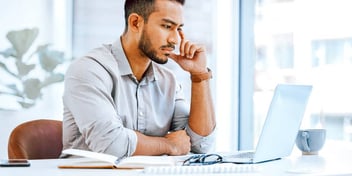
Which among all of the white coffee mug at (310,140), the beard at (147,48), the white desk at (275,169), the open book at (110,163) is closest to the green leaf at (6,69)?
the beard at (147,48)

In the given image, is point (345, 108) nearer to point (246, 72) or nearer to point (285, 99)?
point (246, 72)

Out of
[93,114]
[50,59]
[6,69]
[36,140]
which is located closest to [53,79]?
[50,59]

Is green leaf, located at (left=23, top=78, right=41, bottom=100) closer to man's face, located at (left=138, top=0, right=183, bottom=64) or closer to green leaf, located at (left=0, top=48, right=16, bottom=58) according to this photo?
green leaf, located at (left=0, top=48, right=16, bottom=58)

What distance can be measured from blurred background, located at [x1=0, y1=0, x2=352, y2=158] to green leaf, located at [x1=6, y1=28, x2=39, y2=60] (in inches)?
1.4

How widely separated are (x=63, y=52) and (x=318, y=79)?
1592mm

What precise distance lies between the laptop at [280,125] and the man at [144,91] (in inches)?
16.8

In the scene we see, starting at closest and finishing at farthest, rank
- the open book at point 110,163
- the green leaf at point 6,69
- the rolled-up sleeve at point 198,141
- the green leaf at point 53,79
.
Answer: the open book at point 110,163
the rolled-up sleeve at point 198,141
the green leaf at point 6,69
the green leaf at point 53,79

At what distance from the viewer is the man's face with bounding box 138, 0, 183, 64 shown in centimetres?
207

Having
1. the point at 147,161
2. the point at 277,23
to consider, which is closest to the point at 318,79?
the point at 277,23

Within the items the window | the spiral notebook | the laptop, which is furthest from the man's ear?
the window

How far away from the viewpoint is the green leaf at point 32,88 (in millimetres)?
3137

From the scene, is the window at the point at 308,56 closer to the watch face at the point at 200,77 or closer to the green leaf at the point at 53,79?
the watch face at the point at 200,77

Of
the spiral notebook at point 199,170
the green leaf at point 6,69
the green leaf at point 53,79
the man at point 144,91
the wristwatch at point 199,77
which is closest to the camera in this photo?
the spiral notebook at point 199,170

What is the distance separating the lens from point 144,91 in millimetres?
2053
